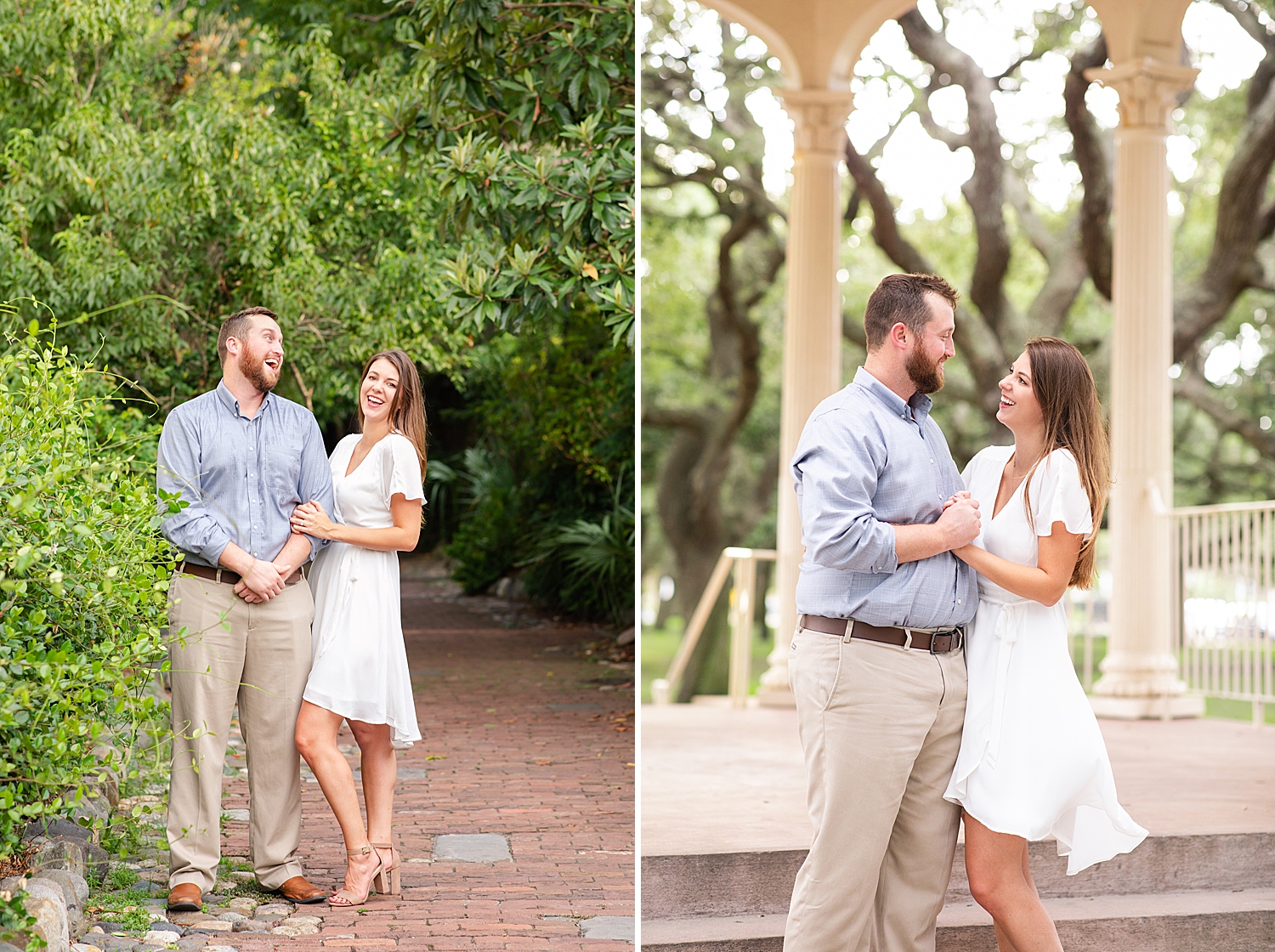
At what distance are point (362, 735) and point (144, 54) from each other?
7885mm

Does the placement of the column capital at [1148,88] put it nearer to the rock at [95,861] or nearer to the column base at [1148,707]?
the column base at [1148,707]

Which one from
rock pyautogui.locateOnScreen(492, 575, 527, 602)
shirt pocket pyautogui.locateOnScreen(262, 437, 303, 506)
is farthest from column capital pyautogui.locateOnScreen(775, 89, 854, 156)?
rock pyautogui.locateOnScreen(492, 575, 527, 602)

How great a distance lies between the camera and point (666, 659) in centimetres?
2364

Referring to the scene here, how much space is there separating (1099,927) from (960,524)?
5.94 ft

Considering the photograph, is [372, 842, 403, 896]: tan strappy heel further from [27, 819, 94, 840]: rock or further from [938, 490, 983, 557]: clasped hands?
[938, 490, 983, 557]: clasped hands

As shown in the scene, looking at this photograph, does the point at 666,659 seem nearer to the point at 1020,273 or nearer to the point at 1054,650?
the point at 1020,273

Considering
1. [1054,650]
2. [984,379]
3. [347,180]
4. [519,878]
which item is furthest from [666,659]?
[1054,650]

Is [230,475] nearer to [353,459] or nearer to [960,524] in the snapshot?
[353,459]

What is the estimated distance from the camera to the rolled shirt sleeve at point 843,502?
131 inches

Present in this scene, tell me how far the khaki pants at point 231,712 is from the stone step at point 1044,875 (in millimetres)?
1298

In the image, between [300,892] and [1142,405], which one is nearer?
[300,892]

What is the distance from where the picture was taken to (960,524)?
3385 mm

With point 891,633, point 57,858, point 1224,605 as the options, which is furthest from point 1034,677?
point 1224,605

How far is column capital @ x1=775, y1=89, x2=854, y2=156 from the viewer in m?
8.91
